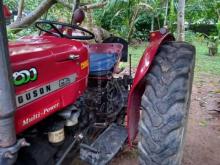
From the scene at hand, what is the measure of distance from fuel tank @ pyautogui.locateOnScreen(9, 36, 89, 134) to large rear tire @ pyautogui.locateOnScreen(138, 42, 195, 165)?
59cm

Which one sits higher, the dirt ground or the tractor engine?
the tractor engine

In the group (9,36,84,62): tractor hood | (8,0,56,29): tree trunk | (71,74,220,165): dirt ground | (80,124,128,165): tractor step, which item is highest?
(8,0,56,29): tree trunk

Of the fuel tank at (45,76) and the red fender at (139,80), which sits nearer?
the fuel tank at (45,76)

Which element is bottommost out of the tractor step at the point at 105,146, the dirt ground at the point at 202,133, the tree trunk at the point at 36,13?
the dirt ground at the point at 202,133

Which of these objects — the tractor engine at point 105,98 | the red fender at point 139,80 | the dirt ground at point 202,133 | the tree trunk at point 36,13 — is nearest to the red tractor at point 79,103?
the red fender at point 139,80

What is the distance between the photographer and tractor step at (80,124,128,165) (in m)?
2.39

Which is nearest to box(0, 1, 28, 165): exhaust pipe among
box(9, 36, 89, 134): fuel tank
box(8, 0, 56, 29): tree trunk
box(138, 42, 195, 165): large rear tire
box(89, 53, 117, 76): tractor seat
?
box(9, 36, 89, 134): fuel tank

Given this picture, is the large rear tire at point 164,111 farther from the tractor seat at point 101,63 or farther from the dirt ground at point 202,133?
the dirt ground at point 202,133

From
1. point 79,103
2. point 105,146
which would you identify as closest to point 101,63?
point 79,103

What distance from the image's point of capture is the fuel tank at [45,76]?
171cm

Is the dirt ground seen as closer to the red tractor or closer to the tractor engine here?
the tractor engine

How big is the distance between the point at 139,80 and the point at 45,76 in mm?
622

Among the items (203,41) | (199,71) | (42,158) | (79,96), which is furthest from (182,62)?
(203,41)

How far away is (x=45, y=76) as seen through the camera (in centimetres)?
191
